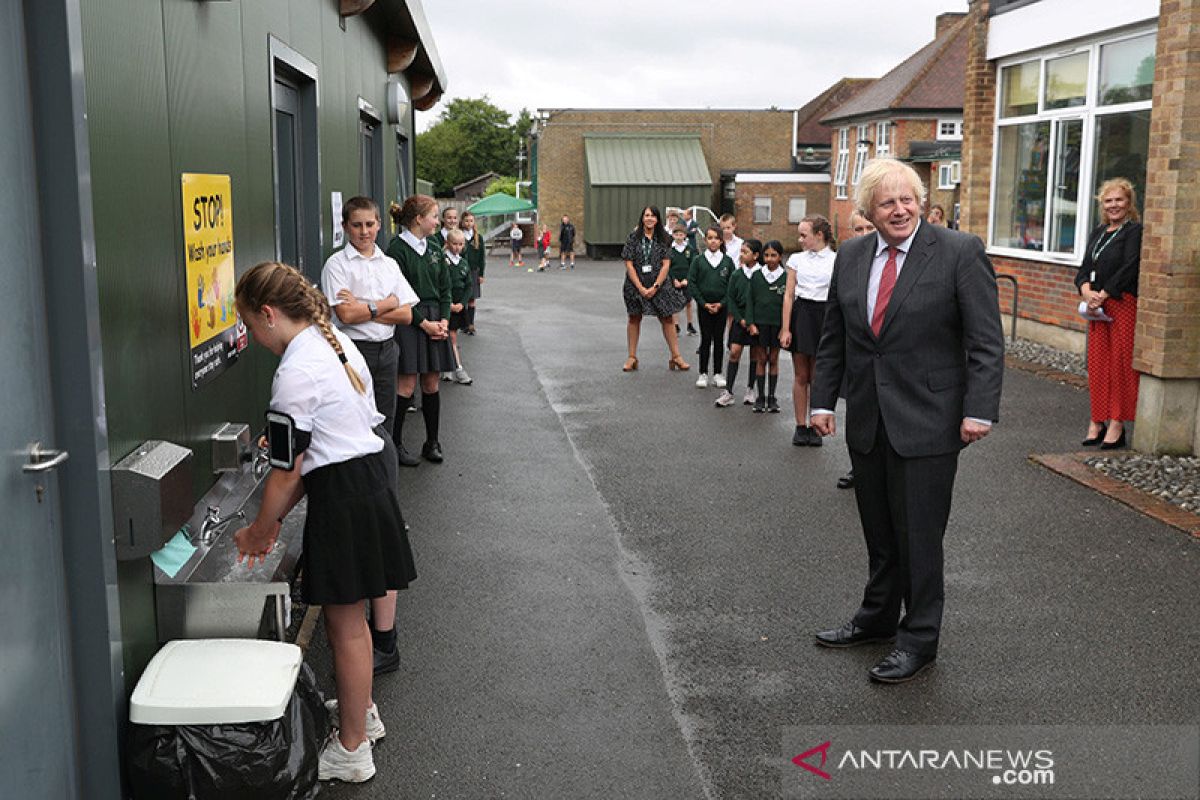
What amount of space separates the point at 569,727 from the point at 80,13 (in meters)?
2.79

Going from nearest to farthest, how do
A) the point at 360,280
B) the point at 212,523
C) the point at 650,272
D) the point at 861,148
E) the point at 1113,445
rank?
the point at 212,523 < the point at 360,280 < the point at 1113,445 < the point at 650,272 < the point at 861,148

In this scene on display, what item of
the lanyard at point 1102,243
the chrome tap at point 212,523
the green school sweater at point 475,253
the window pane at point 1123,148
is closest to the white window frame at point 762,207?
the green school sweater at point 475,253

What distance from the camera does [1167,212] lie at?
8562mm

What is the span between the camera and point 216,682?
11.7ft

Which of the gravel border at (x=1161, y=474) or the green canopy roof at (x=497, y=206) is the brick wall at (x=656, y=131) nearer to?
the green canopy roof at (x=497, y=206)

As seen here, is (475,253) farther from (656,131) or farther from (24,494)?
(656,131)

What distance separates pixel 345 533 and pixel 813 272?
5.88m

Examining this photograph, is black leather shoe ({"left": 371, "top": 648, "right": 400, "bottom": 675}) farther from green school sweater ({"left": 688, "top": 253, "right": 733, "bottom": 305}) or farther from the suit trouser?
green school sweater ({"left": 688, "top": 253, "right": 733, "bottom": 305})

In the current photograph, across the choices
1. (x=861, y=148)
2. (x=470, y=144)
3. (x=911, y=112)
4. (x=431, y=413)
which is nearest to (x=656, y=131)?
(x=861, y=148)

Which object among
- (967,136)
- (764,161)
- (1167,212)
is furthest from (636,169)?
(1167,212)

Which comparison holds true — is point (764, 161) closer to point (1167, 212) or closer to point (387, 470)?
point (1167, 212)

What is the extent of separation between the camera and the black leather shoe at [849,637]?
5168mm

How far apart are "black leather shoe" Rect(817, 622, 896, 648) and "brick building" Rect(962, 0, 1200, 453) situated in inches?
172

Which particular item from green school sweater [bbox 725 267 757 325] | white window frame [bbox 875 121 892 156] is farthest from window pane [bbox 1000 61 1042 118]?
white window frame [bbox 875 121 892 156]
